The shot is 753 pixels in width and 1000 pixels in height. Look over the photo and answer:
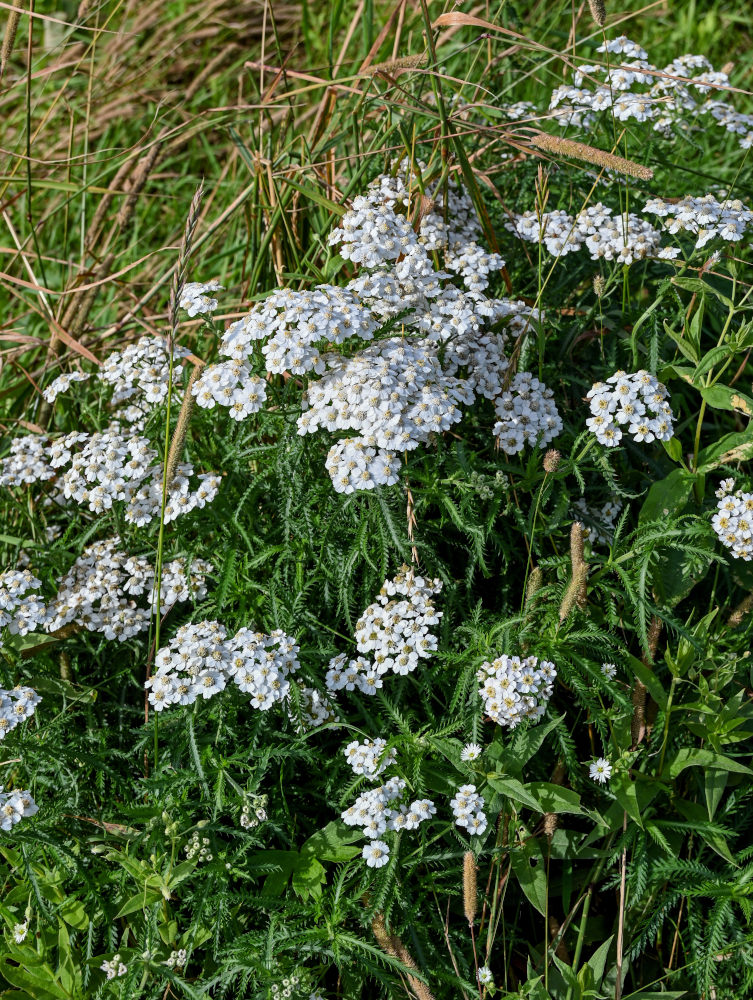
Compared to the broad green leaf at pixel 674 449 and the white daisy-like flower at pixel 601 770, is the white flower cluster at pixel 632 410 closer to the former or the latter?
the broad green leaf at pixel 674 449

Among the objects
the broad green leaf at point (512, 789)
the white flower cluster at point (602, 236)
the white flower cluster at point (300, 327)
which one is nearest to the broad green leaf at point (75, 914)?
the broad green leaf at point (512, 789)

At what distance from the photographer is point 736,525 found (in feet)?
10.9

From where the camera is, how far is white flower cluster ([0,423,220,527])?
3.53m

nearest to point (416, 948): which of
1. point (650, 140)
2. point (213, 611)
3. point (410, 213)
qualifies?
point (213, 611)

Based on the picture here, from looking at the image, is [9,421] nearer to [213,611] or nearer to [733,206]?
[213,611]

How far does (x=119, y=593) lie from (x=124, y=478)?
43cm

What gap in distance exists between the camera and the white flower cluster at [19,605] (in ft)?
11.5

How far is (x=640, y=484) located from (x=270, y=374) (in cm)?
159

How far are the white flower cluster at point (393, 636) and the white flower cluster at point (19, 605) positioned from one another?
1106 mm

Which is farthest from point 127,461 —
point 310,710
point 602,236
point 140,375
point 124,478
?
point 602,236

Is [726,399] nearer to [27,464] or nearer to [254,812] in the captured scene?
[254,812]

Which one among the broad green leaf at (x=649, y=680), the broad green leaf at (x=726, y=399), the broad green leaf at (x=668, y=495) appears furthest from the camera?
the broad green leaf at (x=668, y=495)

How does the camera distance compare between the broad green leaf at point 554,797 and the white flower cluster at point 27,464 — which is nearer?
the broad green leaf at point 554,797

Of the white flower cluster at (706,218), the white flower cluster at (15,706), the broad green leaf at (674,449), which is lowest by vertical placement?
the white flower cluster at (15,706)
